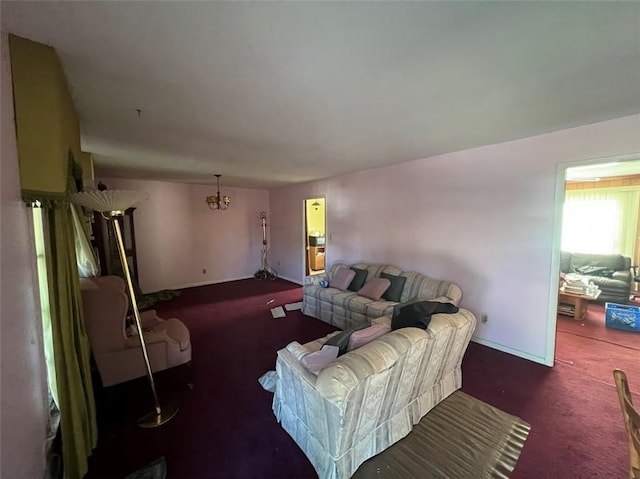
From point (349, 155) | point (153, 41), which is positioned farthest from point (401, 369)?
point (349, 155)

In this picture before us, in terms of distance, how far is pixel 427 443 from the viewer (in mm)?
1828

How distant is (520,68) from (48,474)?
3.56m

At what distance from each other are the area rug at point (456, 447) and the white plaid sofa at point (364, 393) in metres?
0.07

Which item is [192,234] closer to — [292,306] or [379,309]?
[292,306]

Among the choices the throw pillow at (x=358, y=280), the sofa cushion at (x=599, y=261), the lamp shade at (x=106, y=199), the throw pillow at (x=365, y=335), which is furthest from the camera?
the sofa cushion at (x=599, y=261)

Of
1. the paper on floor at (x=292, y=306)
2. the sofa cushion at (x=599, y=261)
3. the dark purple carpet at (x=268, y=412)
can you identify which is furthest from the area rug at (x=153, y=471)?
the sofa cushion at (x=599, y=261)

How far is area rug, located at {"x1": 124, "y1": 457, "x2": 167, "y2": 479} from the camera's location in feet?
5.25

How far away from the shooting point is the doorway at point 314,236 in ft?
20.7

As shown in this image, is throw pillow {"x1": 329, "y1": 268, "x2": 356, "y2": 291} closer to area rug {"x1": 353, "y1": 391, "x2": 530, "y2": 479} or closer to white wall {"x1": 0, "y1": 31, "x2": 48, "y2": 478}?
area rug {"x1": 353, "y1": 391, "x2": 530, "y2": 479}

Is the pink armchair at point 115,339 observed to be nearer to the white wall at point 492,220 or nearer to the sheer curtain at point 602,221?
the white wall at point 492,220

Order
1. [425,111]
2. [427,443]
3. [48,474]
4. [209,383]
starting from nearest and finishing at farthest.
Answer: [48,474]
[427,443]
[425,111]
[209,383]

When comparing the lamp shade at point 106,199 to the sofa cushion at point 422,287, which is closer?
the lamp shade at point 106,199

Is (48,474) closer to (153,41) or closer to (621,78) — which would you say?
(153,41)

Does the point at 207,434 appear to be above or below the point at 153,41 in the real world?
below
